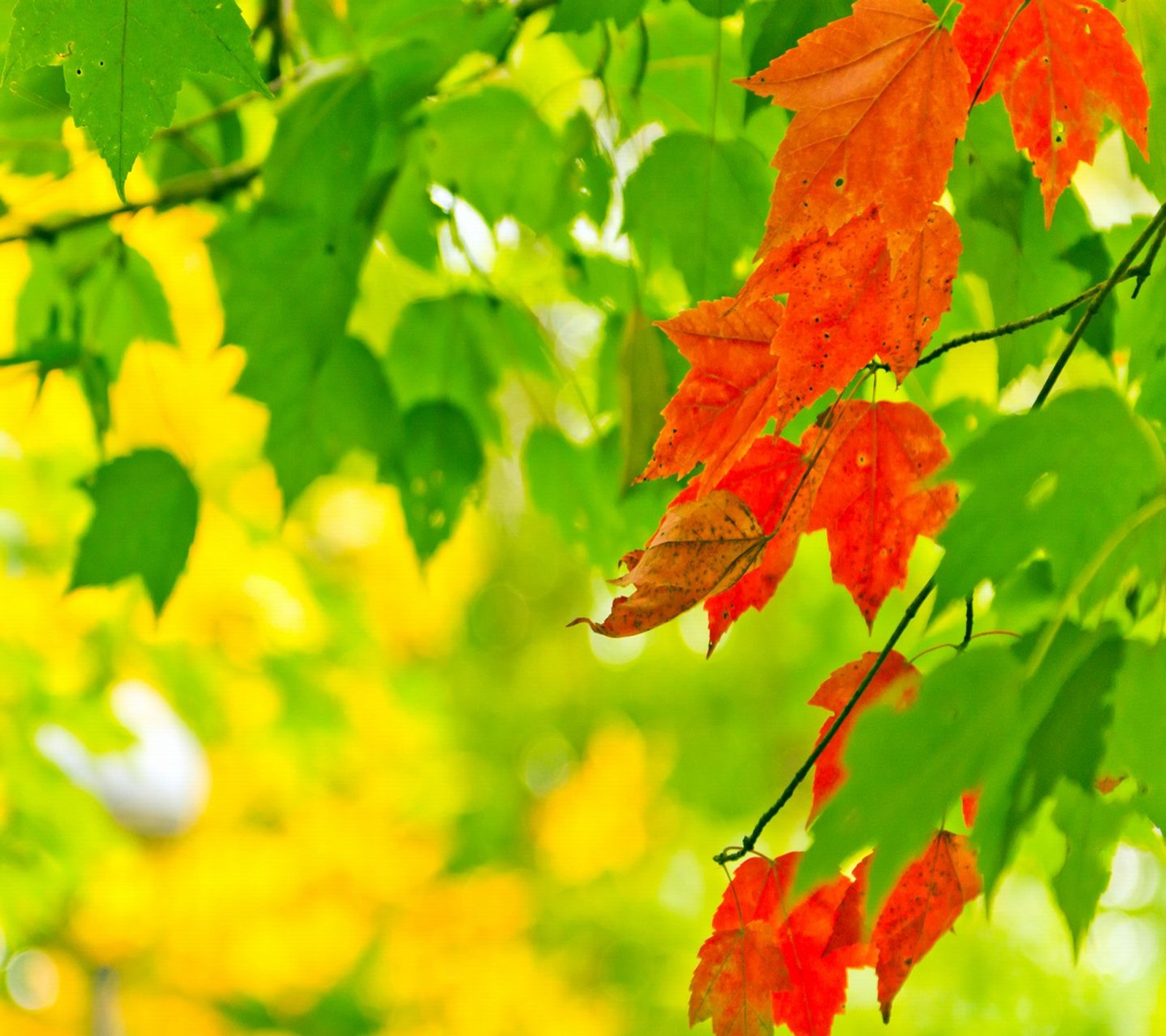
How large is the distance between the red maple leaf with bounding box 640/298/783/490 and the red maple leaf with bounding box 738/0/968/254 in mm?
63

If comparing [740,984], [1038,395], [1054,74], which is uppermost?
[1054,74]

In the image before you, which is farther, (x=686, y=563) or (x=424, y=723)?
(x=424, y=723)

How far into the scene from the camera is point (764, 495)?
18.2 inches

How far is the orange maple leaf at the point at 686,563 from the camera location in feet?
1.23

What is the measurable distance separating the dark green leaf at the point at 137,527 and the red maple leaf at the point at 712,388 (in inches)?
16.8

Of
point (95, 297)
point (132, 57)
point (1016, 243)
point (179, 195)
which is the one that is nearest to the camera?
point (132, 57)

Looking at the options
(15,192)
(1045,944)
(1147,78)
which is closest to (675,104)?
(1147,78)

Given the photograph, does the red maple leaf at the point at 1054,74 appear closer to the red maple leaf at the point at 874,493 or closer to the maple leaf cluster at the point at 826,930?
the red maple leaf at the point at 874,493

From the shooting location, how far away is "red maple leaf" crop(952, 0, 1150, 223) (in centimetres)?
42

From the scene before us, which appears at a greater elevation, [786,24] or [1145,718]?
[786,24]

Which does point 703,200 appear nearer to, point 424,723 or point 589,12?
point 589,12

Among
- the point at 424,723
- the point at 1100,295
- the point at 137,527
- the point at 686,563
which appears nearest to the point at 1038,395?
the point at 1100,295

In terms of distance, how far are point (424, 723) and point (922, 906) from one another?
9.03 feet

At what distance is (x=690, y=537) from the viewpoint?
380mm
